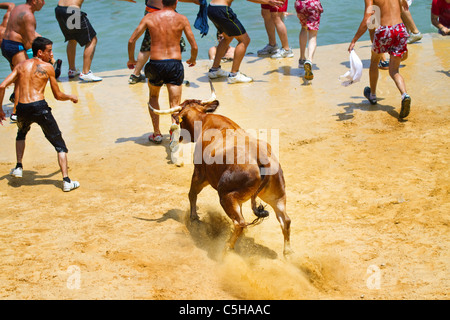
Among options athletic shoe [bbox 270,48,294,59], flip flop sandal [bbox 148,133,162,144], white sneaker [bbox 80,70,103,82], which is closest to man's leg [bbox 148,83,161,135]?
flip flop sandal [bbox 148,133,162,144]

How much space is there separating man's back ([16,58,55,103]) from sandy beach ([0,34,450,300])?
4.02ft

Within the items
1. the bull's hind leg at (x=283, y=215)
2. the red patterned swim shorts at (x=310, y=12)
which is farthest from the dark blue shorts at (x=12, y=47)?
the bull's hind leg at (x=283, y=215)

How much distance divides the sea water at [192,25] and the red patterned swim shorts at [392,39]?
7.44 meters

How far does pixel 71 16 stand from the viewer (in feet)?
39.0

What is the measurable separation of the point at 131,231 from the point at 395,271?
2.82 m

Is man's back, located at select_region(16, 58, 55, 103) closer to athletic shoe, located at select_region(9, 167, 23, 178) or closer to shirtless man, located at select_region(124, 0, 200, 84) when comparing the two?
athletic shoe, located at select_region(9, 167, 23, 178)

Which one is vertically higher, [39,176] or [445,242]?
[445,242]

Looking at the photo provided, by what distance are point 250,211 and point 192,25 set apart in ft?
44.9

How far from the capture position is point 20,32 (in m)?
9.95

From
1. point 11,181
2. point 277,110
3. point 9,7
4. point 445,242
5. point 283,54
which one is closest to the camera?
point 445,242

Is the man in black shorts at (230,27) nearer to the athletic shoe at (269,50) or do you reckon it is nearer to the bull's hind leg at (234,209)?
the athletic shoe at (269,50)

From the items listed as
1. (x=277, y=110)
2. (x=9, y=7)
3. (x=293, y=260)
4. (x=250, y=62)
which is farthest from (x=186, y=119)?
(x=250, y=62)

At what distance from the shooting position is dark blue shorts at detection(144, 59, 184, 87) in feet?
27.0

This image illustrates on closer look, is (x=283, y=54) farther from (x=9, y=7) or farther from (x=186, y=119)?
(x=186, y=119)
